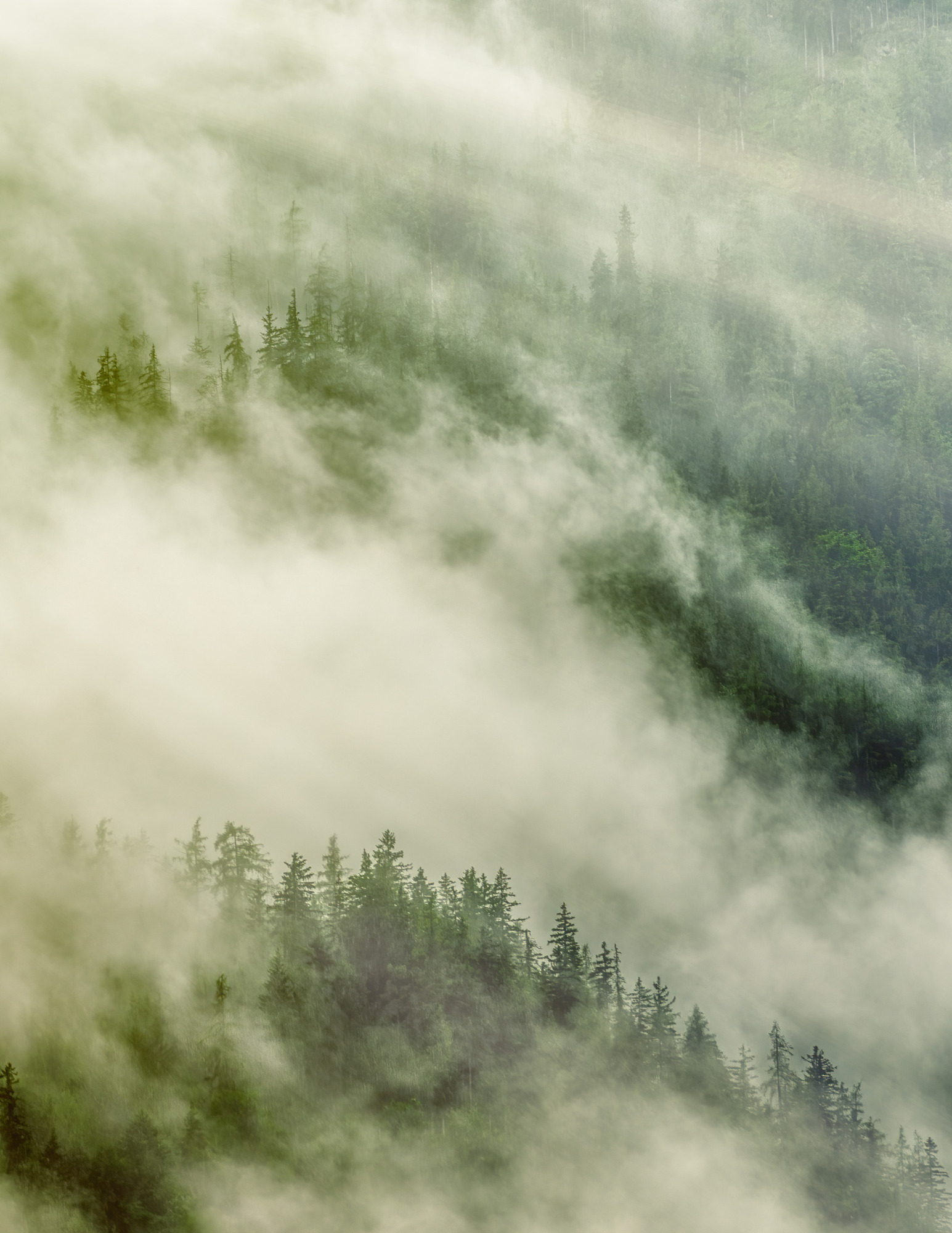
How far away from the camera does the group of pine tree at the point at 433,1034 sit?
13975 centimetres

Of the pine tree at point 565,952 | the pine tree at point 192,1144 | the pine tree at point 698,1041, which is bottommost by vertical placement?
the pine tree at point 192,1144

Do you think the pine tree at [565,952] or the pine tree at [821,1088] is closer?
the pine tree at [565,952]

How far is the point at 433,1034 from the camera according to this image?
470ft

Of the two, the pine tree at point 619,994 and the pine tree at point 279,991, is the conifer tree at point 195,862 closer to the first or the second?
the pine tree at point 279,991

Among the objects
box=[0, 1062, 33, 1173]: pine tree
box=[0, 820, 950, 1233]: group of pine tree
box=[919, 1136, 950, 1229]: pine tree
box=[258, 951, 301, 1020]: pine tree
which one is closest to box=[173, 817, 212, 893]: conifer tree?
box=[0, 820, 950, 1233]: group of pine tree

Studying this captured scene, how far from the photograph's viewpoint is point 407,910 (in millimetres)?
141500

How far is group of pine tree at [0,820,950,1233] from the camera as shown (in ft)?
458

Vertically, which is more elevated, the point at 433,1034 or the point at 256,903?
the point at 256,903

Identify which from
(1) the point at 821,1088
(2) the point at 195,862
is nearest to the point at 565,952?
(1) the point at 821,1088

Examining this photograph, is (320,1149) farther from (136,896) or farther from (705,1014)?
(705,1014)

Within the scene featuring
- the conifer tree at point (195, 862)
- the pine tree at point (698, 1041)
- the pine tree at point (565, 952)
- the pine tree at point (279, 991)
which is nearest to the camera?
the pine tree at point (279, 991)

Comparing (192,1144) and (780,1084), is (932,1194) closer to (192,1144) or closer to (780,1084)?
(780,1084)

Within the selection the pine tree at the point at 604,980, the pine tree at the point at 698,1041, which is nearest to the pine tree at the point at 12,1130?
the pine tree at the point at 604,980

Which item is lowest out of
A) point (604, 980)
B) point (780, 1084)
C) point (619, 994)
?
point (780, 1084)
